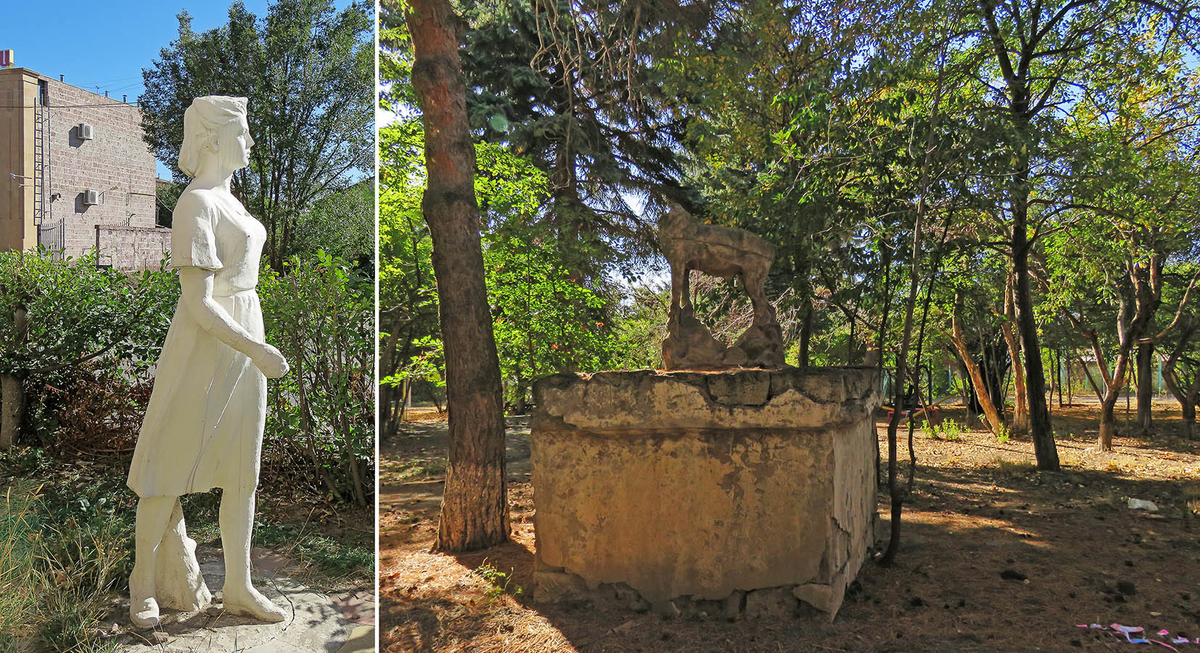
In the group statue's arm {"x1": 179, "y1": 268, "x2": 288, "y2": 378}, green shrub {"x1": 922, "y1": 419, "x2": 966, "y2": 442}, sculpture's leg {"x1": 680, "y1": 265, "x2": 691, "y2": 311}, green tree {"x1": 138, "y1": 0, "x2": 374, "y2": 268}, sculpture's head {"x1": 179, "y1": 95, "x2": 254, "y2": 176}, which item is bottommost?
green shrub {"x1": 922, "y1": 419, "x2": 966, "y2": 442}

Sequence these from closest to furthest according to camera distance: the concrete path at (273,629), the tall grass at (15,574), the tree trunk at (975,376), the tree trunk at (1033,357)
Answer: the tall grass at (15,574)
the concrete path at (273,629)
the tree trunk at (1033,357)
the tree trunk at (975,376)

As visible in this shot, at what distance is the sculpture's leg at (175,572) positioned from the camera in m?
3.33

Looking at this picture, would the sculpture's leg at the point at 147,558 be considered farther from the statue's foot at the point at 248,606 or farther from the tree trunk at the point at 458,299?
the tree trunk at the point at 458,299

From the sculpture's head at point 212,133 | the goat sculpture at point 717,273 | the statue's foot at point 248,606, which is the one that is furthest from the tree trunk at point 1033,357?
the statue's foot at point 248,606

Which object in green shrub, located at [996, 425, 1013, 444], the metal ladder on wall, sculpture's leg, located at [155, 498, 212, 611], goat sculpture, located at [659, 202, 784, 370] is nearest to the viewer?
sculpture's leg, located at [155, 498, 212, 611]

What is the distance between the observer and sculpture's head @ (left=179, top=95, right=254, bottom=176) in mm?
3336

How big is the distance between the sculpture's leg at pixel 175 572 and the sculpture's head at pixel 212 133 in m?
1.52

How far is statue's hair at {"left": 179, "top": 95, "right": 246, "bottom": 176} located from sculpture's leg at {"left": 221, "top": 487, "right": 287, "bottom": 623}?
148 cm

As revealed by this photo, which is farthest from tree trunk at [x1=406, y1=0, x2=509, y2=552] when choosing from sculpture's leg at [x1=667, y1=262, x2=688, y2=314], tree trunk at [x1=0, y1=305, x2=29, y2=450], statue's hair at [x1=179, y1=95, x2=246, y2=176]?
tree trunk at [x1=0, y1=305, x2=29, y2=450]

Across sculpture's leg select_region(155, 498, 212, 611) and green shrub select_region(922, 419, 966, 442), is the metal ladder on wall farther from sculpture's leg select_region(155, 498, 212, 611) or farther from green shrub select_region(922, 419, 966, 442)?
green shrub select_region(922, 419, 966, 442)

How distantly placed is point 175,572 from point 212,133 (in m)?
1.94

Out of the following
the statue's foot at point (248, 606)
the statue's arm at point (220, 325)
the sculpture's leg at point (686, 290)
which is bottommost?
the statue's foot at point (248, 606)

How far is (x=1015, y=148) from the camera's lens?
5305 mm

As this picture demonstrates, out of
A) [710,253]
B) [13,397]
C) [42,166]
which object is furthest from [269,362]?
[42,166]
